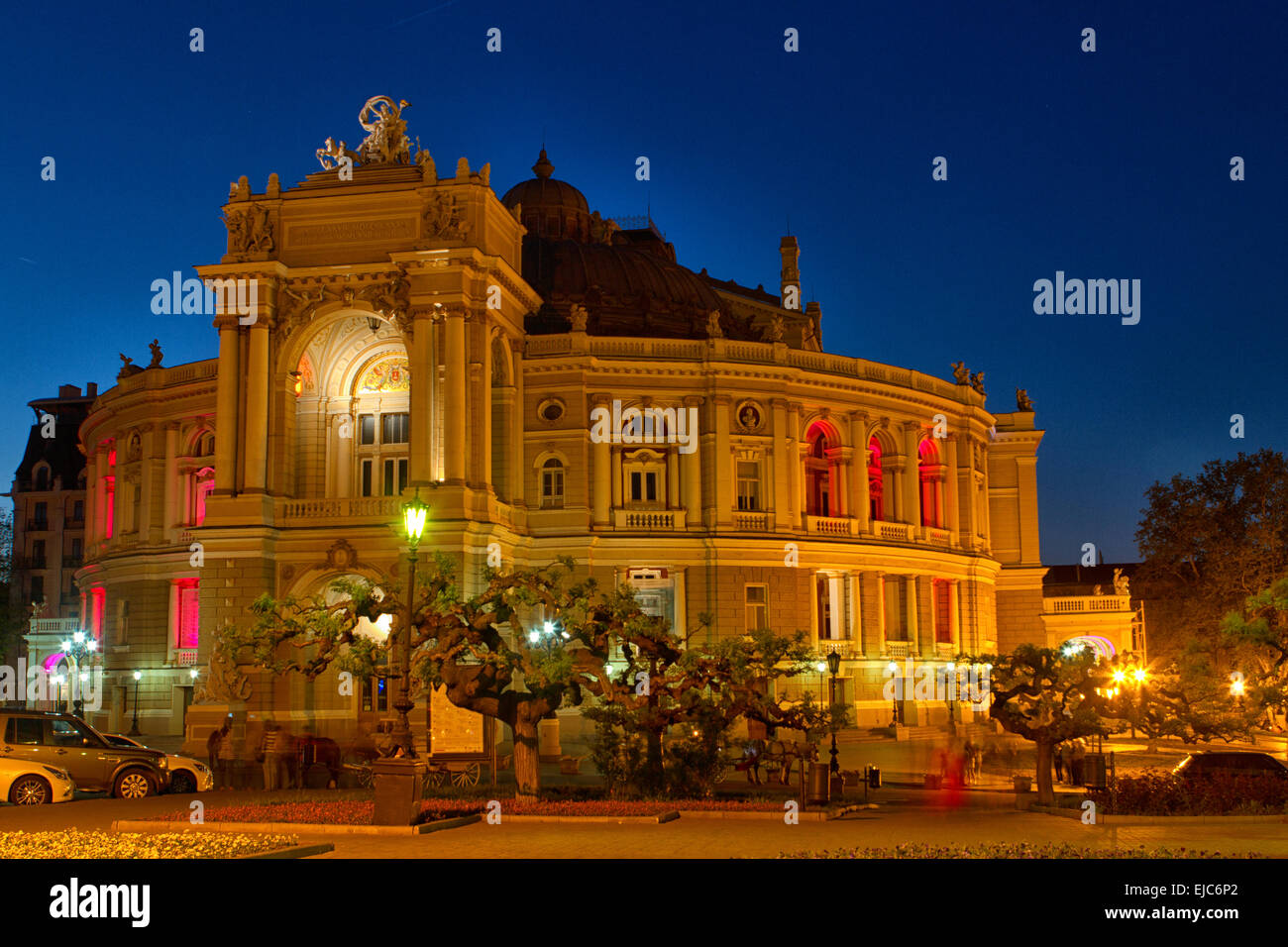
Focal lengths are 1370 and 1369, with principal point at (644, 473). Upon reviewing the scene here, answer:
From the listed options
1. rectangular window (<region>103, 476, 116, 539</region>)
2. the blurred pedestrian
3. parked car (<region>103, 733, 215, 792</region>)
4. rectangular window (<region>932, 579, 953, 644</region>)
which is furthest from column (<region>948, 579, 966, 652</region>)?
parked car (<region>103, 733, 215, 792</region>)

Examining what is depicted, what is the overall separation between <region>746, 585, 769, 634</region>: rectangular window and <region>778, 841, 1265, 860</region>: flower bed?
37221 mm

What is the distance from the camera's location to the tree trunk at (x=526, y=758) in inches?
1083

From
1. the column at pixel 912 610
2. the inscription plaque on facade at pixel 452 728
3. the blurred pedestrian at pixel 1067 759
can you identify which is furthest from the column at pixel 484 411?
the blurred pedestrian at pixel 1067 759

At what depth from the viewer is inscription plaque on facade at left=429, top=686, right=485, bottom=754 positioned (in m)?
43.7

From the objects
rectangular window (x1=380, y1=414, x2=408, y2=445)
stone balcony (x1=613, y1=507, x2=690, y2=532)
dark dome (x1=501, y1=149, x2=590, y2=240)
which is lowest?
stone balcony (x1=613, y1=507, x2=690, y2=532)

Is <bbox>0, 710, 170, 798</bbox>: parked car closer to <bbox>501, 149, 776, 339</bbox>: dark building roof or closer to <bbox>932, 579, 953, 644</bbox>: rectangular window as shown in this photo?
<bbox>501, 149, 776, 339</bbox>: dark building roof

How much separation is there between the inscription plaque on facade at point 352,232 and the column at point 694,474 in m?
14.3

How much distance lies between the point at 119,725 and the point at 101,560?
9.68m

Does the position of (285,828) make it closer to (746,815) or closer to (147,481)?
(746,815)

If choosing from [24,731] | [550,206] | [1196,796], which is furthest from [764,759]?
[550,206]

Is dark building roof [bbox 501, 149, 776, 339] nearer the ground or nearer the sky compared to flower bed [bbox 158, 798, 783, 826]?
nearer the sky
